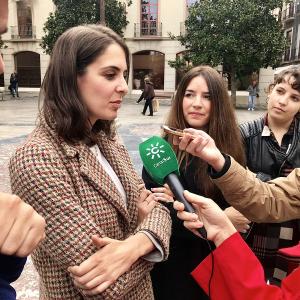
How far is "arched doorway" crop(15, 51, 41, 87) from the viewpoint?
25.6 metres

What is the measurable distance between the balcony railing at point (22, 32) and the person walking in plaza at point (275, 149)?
82.7ft

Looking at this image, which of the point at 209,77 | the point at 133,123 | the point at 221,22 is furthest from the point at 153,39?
the point at 209,77

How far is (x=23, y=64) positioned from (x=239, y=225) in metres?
26.5

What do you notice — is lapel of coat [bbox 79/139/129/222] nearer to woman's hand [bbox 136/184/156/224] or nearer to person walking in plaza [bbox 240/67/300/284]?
woman's hand [bbox 136/184/156/224]

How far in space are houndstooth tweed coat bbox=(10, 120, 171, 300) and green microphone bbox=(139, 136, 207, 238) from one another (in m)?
0.16

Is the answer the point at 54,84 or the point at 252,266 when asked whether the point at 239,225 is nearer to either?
the point at 252,266

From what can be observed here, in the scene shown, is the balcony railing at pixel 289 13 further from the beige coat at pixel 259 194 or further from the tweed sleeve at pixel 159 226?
the tweed sleeve at pixel 159 226

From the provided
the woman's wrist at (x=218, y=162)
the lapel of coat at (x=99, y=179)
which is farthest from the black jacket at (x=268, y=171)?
the lapel of coat at (x=99, y=179)

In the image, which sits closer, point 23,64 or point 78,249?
point 78,249

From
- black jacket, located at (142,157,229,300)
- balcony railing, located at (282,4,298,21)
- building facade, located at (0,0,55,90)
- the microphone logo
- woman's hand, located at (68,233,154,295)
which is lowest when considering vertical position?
black jacket, located at (142,157,229,300)

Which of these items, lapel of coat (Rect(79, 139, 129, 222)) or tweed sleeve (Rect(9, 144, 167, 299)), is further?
lapel of coat (Rect(79, 139, 129, 222))

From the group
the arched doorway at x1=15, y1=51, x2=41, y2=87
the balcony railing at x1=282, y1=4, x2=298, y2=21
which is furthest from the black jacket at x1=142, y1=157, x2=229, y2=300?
the arched doorway at x1=15, y1=51, x2=41, y2=87

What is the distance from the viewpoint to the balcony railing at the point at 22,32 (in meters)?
25.0

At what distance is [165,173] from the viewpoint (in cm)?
148
